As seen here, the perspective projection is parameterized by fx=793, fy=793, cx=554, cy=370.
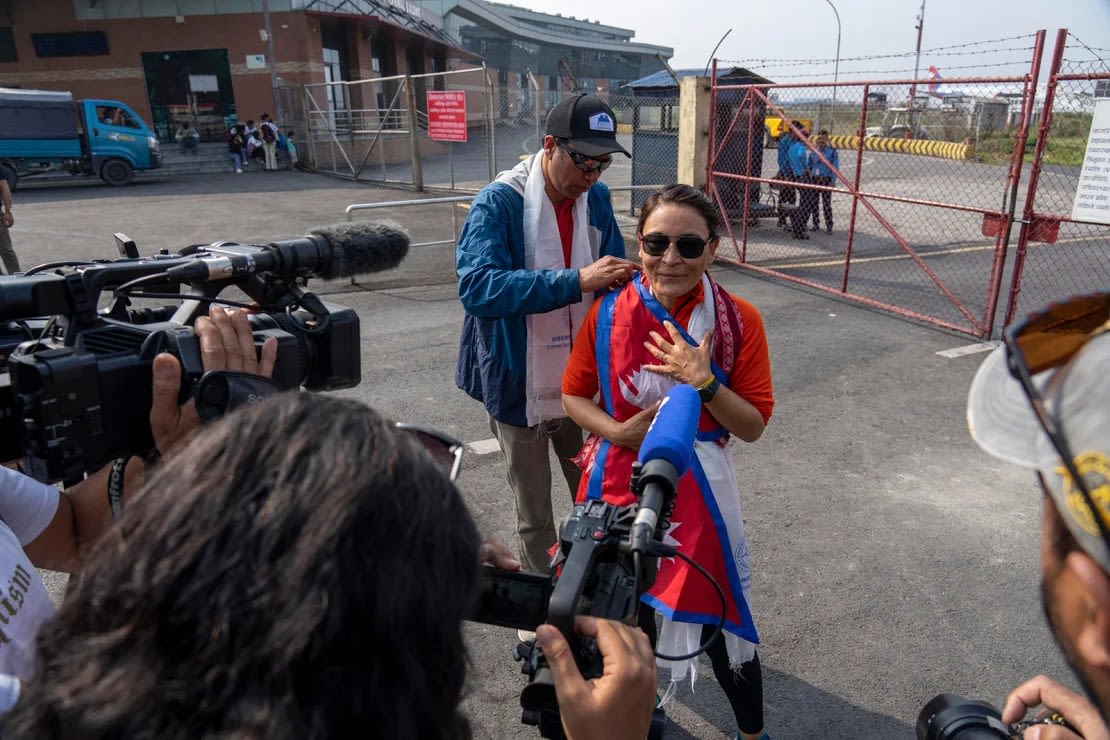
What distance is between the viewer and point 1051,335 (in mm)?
856

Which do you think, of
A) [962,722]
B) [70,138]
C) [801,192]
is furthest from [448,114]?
[962,722]

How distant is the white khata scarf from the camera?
2781 mm

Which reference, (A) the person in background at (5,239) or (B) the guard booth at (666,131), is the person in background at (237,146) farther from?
(A) the person in background at (5,239)

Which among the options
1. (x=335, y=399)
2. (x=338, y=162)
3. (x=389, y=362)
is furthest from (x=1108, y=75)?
(x=338, y=162)

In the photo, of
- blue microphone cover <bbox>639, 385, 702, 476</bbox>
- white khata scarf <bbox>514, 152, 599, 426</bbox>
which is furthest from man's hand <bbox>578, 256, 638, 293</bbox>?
blue microphone cover <bbox>639, 385, 702, 476</bbox>

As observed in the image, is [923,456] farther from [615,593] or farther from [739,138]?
[739,138]

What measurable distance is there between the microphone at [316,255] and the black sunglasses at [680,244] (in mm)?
736

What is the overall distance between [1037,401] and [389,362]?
229 inches

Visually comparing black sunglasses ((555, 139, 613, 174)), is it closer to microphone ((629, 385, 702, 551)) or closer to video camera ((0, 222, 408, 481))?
video camera ((0, 222, 408, 481))

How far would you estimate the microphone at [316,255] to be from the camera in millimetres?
1510

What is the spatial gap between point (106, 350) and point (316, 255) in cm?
49

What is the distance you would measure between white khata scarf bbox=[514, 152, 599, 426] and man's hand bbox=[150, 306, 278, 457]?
1.41 meters

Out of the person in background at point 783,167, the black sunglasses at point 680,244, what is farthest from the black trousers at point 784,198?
the black sunglasses at point 680,244

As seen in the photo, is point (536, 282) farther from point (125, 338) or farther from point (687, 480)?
point (125, 338)
